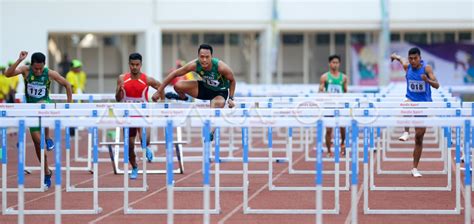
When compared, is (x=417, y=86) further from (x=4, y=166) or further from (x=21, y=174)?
(x=21, y=174)

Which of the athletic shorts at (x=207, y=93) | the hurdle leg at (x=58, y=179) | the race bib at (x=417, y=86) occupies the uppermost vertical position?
the race bib at (x=417, y=86)

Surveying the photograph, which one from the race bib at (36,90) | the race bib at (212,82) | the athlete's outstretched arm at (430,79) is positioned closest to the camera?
the race bib at (212,82)

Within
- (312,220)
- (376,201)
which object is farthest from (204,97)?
(312,220)

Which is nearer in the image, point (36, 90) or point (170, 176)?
point (170, 176)

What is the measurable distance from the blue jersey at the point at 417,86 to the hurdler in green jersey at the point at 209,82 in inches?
111

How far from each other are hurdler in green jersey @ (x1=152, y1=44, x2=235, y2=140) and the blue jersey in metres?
2.83

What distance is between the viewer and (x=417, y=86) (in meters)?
16.2

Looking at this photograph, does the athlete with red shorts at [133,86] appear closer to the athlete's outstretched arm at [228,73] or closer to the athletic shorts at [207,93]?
the athletic shorts at [207,93]

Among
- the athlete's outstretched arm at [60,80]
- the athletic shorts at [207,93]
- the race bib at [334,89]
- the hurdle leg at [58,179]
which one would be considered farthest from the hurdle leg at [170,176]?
the race bib at [334,89]

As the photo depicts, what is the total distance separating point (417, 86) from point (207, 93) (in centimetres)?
326

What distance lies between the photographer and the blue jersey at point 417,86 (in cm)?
1611

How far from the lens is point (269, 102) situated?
15.6 m

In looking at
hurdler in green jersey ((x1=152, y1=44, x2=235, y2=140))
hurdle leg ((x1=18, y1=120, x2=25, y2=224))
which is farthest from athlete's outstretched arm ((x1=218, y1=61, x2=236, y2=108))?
hurdle leg ((x1=18, y1=120, x2=25, y2=224))

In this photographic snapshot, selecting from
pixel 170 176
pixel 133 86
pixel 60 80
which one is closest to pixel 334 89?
pixel 133 86
